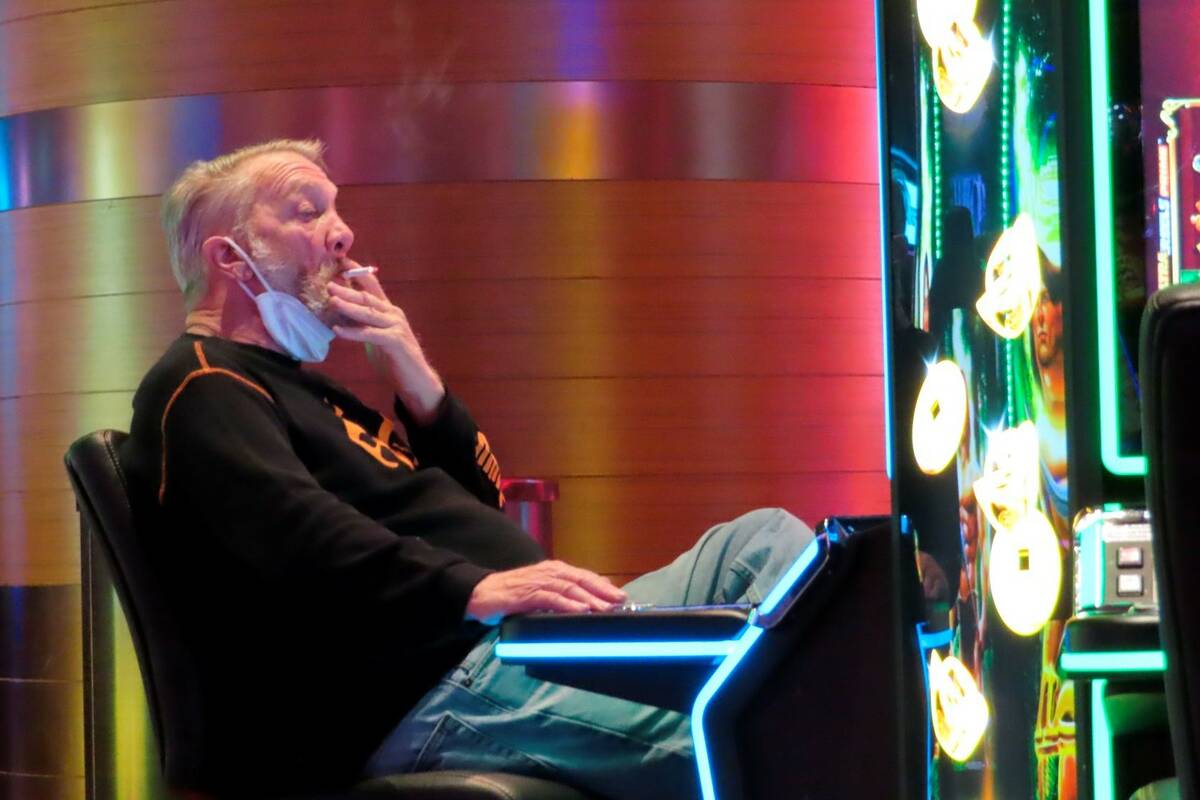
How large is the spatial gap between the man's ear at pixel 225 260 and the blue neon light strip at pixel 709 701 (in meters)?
0.91

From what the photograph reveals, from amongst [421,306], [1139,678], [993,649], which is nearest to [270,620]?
[993,649]

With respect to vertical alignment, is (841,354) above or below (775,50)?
below

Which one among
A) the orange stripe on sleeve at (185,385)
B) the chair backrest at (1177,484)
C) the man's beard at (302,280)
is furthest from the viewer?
the man's beard at (302,280)

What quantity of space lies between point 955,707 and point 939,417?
0.26m

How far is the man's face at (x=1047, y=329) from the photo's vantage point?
135cm

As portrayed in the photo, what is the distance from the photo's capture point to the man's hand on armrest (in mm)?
1726

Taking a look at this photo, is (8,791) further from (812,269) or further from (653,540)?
(812,269)

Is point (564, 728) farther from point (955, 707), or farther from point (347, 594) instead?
point (955, 707)

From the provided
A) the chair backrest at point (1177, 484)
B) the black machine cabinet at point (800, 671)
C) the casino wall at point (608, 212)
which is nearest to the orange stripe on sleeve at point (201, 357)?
the black machine cabinet at point (800, 671)

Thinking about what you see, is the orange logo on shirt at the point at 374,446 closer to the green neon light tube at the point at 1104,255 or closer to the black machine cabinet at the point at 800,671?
the black machine cabinet at the point at 800,671

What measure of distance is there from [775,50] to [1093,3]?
7.87ft

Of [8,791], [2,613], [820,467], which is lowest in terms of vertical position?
[8,791]

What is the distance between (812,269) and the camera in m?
3.72

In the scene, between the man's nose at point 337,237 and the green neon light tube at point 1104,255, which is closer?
the green neon light tube at point 1104,255
